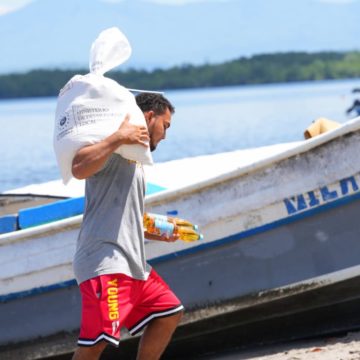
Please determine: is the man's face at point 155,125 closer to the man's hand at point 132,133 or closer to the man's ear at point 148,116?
the man's ear at point 148,116

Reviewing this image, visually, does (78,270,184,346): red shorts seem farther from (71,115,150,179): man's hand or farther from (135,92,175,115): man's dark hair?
(135,92,175,115): man's dark hair

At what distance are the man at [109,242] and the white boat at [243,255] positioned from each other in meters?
1.41

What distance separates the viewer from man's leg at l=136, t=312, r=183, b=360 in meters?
5.04

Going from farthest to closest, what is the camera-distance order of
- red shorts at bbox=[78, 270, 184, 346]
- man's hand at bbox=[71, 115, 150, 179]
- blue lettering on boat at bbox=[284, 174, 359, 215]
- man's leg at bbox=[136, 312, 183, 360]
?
blue lettering on boat at bbox=[284, 174, 359, 215]
man's leg at bbox=[136, 312, 183, 360]
red shorts at bbox=[78, 270, 184, 346]
man's hand at bbox=[71, 115, 150, 179]

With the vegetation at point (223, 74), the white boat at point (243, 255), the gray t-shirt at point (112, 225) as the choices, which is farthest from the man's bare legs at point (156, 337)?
the vegetation at point (223, 74)

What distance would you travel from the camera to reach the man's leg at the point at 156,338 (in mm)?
5035

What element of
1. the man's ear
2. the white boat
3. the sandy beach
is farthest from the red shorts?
the sandy beach

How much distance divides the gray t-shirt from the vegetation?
300ft

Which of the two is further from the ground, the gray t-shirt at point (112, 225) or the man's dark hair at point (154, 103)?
the man's dark hair at point (154, 103)

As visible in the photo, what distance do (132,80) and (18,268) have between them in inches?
3680

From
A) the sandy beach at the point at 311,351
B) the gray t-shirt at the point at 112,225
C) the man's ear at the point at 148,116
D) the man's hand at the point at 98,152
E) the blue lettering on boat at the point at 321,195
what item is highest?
the man's ear at the point at 148,116

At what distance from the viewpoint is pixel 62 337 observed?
6.71 meters

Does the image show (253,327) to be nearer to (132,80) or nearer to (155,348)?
(155,348)

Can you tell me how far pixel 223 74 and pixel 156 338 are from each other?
12173cm
